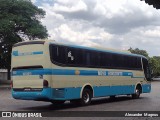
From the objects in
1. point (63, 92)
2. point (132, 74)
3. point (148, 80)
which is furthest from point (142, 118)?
point (148, 80)

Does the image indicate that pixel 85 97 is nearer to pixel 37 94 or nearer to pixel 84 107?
pixel 84 107

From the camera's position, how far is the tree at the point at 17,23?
43906 millimetres

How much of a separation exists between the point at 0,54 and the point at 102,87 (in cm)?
2982

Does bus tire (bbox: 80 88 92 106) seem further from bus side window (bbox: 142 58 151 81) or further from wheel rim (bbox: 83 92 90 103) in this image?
bus side window (bbox: 142 58 151 81)

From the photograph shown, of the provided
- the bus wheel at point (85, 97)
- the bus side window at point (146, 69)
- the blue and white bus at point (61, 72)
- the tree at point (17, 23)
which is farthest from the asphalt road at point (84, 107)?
the tree at point (17, 23)

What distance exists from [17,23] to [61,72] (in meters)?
29.0

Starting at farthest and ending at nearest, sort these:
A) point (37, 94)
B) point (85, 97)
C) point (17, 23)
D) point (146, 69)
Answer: point (17, 23) < point (146, 69) < point (85, 97) < point (37, 94)

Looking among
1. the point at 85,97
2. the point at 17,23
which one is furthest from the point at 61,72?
the point at 17,23

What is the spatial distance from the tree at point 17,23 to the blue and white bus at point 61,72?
2387cm

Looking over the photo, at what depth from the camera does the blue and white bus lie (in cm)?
1666

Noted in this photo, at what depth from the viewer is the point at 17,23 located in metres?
45.1

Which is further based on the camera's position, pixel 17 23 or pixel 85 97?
pixel 17 23

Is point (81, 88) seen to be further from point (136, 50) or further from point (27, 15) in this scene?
point (136, 50)

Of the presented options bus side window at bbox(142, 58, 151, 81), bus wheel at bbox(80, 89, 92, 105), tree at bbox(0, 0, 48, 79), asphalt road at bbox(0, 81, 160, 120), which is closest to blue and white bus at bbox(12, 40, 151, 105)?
bus wheel at bbox(80, 89, 92, 105)
